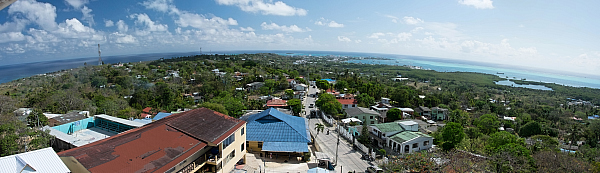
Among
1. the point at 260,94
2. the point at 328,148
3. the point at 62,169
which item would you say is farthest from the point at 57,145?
the point at 260,94

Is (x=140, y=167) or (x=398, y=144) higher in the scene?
(x=140, y=167)

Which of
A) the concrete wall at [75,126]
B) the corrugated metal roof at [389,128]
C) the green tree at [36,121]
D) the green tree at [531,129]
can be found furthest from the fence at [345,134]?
the green tree at [531,129]

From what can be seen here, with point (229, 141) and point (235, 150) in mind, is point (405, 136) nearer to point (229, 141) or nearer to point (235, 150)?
point (235, 150)

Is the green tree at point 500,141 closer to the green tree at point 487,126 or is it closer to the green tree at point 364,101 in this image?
the green tree at point 487,126

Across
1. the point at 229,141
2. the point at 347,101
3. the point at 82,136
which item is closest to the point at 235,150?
the point at 229,141

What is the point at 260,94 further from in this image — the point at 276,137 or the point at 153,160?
the point at 153,160
